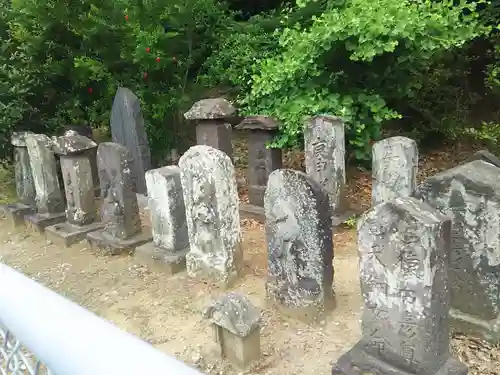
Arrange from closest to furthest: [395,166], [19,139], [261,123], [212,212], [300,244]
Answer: [300,244]
[212,212]
[395,166]
[261,123]
[19,139]

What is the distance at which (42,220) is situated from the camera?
23.6 ft

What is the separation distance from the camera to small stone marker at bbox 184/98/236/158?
7543 mm

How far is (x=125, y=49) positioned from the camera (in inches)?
340

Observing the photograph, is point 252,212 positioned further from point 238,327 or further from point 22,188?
point 22,188

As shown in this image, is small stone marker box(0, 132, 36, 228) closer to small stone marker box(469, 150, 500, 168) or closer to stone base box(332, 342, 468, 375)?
stone base box(332, 342, 468, 375)

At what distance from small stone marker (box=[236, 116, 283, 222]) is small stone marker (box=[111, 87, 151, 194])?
2015 millimetres

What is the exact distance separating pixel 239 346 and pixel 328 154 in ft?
10.8

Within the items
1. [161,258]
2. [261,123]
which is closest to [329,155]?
[261,123]

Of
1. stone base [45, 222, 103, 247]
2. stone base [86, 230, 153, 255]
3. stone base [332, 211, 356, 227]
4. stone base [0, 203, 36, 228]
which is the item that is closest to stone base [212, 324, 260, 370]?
stone base [86, 230, 153, 255]

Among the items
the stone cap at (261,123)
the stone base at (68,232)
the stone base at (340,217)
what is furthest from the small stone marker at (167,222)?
the stone base at (340,217)

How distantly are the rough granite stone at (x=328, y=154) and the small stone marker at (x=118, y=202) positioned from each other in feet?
7.69

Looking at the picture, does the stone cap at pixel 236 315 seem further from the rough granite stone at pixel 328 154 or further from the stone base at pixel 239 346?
the rough granite stone at pixel 328 154

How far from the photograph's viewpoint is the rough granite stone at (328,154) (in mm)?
6406

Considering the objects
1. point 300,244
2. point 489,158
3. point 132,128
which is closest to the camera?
point 300,244
